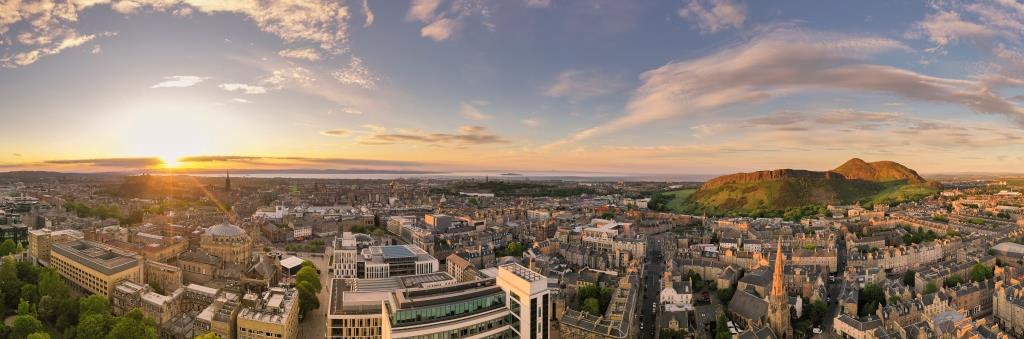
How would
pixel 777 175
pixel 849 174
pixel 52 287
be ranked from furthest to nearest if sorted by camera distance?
pixel 849 174 → pixel 777 175 → pixel 52 287

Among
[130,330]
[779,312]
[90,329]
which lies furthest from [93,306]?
[779,312]

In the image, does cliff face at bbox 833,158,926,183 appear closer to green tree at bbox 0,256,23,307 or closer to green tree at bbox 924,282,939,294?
green tree at bbox 924,282,939,294

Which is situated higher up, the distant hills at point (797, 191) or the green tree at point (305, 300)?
the distant hills at point (797, 191)

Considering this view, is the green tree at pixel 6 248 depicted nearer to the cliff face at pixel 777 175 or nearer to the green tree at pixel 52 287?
the green tree at pixel 52 287

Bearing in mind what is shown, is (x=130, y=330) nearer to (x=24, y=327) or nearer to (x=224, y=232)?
(x=24, y=327)

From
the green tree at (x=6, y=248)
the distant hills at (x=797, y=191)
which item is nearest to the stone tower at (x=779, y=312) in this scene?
the green tree at (x=6, y=248)

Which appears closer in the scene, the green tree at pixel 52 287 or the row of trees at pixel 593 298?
the green tree at pixel 52 287

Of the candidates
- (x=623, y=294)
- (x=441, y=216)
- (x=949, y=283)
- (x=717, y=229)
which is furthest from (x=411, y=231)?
(x=949, y=283)

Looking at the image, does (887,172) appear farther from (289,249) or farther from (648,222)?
(289,249)
